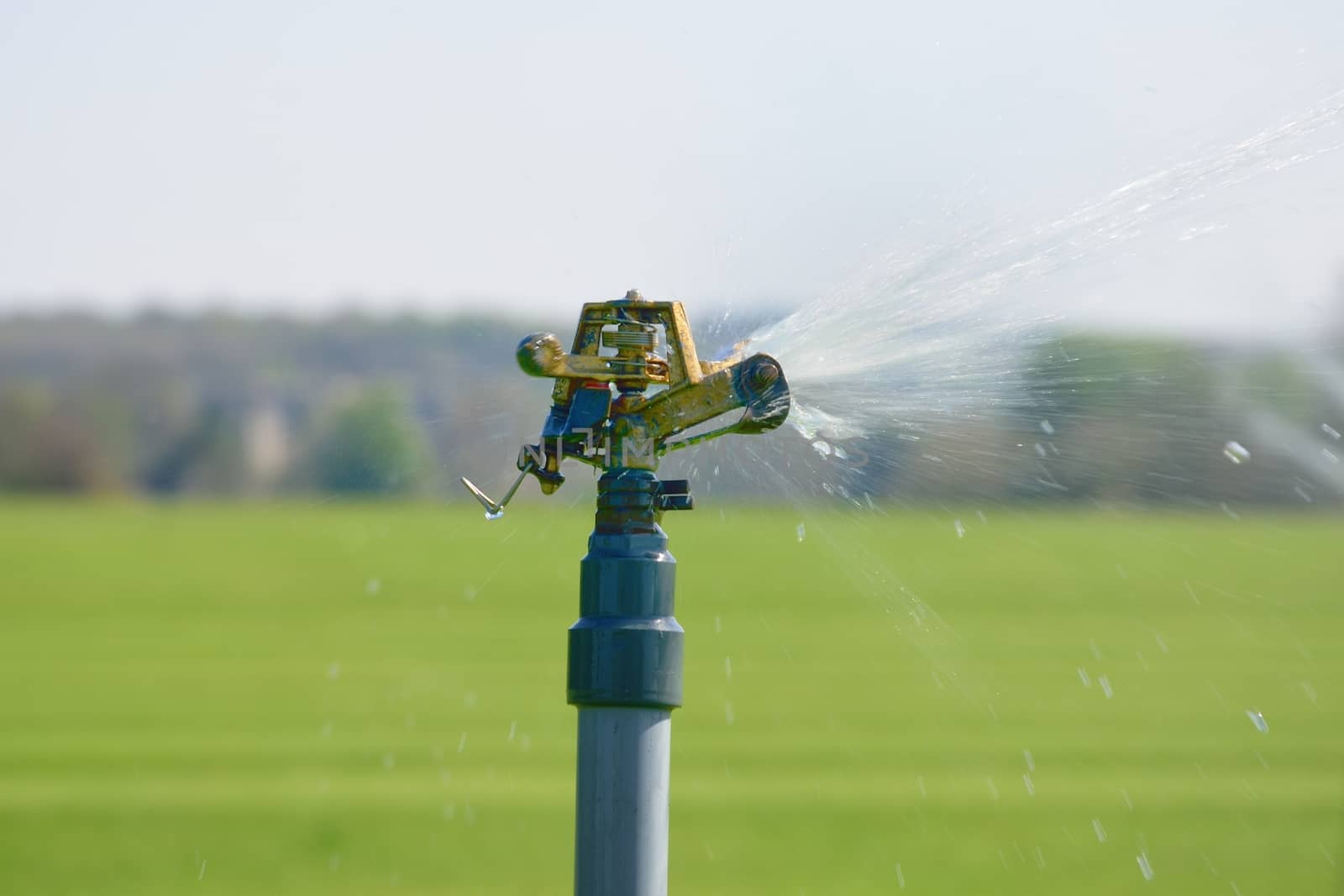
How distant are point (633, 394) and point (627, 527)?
154mm

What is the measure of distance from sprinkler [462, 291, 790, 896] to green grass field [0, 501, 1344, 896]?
0.37 m

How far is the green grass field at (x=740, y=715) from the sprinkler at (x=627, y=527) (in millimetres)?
373

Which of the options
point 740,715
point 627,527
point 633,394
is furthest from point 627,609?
point 740,715

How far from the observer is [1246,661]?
580 inches

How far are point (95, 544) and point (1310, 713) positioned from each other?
57.0ft

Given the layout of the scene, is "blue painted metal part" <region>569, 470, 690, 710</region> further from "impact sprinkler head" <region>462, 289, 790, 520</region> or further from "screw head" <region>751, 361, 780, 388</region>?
"screw head" <region>751, 361, 780, 388</region>

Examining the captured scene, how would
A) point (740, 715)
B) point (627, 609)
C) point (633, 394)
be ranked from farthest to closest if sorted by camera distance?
point (740, 715) → point (633, 394) → point (627, 609)

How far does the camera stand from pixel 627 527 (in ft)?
6.07

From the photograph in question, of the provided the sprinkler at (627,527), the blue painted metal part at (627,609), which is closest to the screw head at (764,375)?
the sprinkler at (627,527)

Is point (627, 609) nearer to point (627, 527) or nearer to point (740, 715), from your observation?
point (627, 527)

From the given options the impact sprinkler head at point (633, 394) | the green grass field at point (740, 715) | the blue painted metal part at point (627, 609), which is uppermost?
the impact sprinkler head at point (633, 394)

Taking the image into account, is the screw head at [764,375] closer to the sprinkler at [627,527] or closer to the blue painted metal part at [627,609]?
the sprinkler at [627,527]

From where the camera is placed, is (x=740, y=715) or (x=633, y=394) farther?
(x=740, y=715)

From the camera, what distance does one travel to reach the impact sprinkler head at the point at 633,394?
1.87 m
